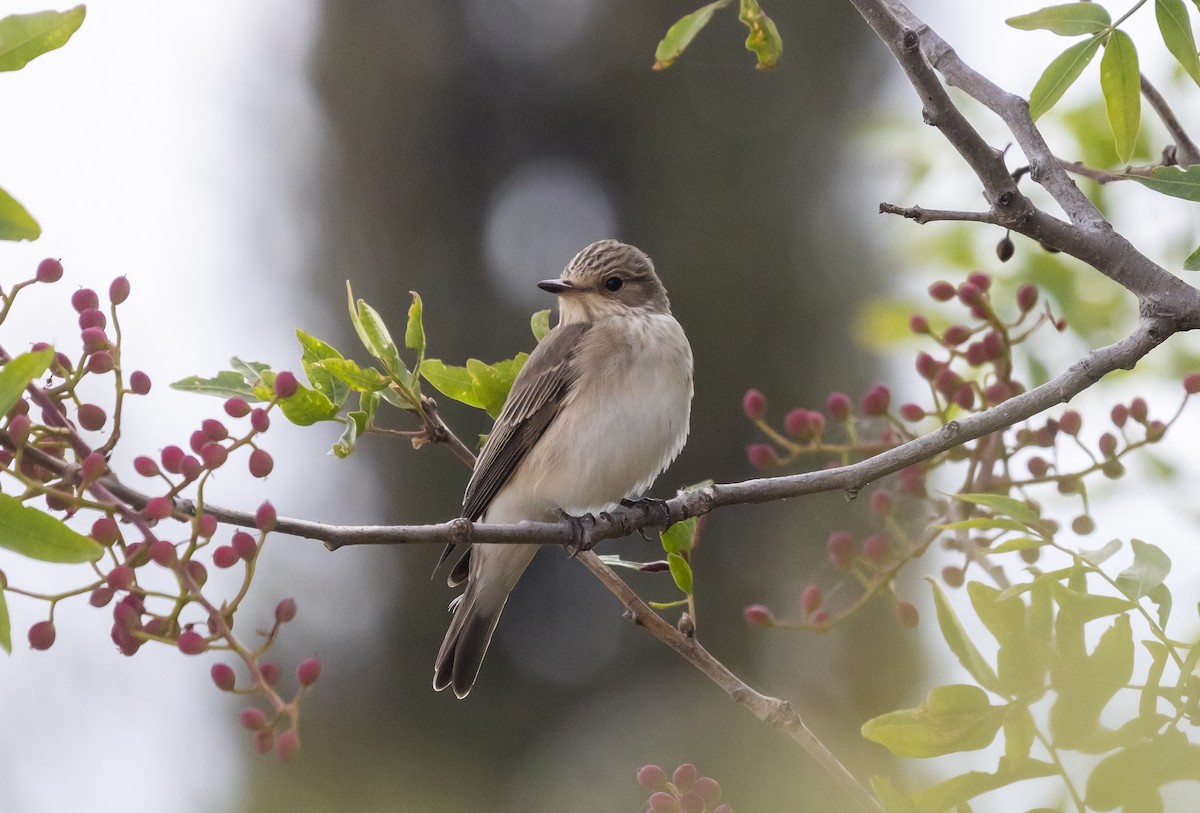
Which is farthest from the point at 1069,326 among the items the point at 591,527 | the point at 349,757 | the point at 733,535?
the point at 349,757

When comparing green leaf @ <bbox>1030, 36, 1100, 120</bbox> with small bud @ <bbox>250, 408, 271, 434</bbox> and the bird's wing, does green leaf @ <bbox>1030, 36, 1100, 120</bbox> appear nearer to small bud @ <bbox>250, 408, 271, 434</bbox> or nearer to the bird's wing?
small bud @ <bbox>250, 408, 271, 434</bbox>

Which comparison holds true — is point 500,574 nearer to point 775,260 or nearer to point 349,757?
point 349,757

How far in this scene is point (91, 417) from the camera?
1885 millimetres

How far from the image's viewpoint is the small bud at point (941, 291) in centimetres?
279

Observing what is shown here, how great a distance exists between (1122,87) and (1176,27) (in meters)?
0.16

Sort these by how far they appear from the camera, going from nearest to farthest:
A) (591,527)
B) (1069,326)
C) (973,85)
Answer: (973,85) → (1069,326) → (591,527)

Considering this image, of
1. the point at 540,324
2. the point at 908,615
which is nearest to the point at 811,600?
the point at 908,615

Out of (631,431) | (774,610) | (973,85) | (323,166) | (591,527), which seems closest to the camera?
(973,85)

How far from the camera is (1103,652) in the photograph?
1.25 metres

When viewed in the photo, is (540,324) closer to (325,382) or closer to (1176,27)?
(325,382)

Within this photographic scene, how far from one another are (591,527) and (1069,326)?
1314 mm

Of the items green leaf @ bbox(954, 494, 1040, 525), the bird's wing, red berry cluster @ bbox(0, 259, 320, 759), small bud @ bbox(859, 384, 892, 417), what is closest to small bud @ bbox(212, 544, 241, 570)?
red berry cluster @ bbox(0, 259, 320, 759)

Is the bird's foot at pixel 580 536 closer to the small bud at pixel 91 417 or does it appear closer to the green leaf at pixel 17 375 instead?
the small bud at pixel 91 417

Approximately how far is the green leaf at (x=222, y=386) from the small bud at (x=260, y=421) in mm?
237
